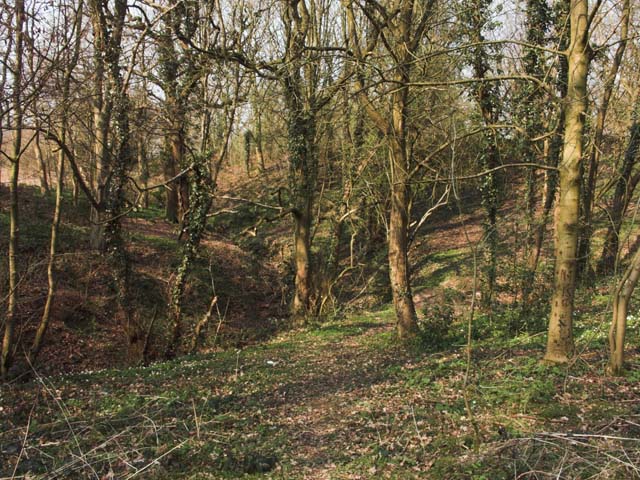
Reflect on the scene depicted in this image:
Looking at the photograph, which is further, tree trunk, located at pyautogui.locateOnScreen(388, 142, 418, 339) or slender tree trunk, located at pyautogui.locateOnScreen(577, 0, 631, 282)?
slender tree trunk, located at pyautogui.locateOnScreen(577, 0, 631, 282)

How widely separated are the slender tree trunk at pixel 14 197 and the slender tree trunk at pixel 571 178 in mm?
7498

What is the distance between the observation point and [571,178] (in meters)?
6.05

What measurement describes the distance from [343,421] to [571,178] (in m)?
4.07

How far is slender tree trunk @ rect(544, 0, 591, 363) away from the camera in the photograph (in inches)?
235

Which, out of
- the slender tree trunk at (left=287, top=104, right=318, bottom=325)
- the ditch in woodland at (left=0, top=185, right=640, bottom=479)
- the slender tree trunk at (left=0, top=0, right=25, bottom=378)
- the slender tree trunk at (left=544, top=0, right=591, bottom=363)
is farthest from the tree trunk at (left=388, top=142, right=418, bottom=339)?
the slender tree trunk at (left=0, top=0, right=25, bottom=378)

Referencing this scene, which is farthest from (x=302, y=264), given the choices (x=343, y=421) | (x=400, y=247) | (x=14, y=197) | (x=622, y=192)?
(x=622, y=192)

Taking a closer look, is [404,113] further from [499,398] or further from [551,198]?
[551,198]

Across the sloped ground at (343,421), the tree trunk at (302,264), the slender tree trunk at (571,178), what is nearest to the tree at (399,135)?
the sloped ground at (343,421)

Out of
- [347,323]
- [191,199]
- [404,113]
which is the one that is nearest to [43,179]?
[191,199]

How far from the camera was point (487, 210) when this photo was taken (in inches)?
560

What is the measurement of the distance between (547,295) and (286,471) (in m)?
7.37

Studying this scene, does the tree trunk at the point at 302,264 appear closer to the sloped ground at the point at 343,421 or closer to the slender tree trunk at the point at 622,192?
the sloped ground at the point at 343,421

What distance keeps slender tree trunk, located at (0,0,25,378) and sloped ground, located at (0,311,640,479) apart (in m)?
0.93

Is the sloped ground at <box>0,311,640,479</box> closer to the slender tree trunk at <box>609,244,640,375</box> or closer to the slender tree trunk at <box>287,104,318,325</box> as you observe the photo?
the slender tree trunk at <box>609,244,640,375</box>
